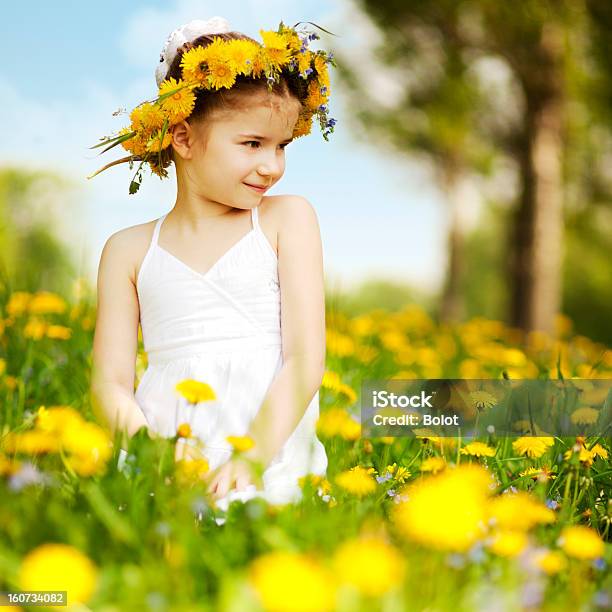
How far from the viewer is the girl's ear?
202 centimetres

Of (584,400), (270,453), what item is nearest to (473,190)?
(584,400)

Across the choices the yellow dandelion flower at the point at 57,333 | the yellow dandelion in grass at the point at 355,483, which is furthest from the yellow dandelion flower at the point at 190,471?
the yellow dandelion flower at the point at 57,333

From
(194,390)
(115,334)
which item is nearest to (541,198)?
(115,334)

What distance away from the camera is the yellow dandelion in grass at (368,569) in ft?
2.99

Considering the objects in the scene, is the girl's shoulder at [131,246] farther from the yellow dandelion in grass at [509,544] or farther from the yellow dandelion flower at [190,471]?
the yellow dandelion in grass at [509,544]

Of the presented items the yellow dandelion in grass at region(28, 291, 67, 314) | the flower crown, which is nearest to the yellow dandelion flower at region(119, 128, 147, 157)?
the flower crown

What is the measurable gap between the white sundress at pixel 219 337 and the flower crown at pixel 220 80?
0.97 ft

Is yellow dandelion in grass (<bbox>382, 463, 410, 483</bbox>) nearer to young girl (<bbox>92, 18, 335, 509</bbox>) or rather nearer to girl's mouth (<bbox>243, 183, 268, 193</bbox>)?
young girl (<bbox>92, 18, 335, 509</bbox>)

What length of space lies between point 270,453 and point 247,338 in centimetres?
36

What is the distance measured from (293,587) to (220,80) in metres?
1.39

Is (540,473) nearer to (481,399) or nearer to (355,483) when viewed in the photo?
(481,399)

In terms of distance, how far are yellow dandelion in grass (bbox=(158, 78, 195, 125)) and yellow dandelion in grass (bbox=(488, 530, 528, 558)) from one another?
1.28 metres

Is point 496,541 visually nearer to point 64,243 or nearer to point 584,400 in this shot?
point 584,400

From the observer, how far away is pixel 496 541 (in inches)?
49.6
